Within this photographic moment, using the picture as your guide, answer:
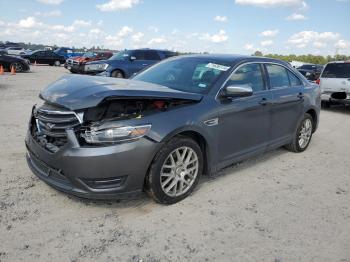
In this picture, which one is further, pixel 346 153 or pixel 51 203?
pixel 346 153

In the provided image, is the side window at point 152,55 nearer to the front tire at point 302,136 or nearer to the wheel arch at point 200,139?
the front tire at point 302,136

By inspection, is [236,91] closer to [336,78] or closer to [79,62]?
[336,78]

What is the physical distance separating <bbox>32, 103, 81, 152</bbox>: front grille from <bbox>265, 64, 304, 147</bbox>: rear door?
293 cm

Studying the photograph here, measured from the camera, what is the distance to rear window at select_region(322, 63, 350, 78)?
1135 cm

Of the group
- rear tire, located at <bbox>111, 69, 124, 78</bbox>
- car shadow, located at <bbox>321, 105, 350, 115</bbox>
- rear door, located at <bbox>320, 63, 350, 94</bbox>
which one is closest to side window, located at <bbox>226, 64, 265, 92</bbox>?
rear door, located at <bbox>320, 63, 350, 94</bbox>

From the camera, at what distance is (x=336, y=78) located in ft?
37.2

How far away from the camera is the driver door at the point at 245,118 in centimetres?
424

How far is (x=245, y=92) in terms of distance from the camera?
13.4 ft

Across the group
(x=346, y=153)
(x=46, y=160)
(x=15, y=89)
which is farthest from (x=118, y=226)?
(x=15, y=89)

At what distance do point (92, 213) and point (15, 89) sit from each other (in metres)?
10.4

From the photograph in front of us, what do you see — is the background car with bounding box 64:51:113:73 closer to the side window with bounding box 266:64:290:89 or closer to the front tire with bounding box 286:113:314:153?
the front tire with bounding box 286:113:314:153

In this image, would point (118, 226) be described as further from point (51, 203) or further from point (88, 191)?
point (51, 203)

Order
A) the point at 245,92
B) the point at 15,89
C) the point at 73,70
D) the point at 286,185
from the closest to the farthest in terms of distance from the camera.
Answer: the point at 245,92
the point at 286,185
the point at 15,89
the point at 73,70

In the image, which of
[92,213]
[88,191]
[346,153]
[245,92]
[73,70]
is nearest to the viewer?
[88,191]
